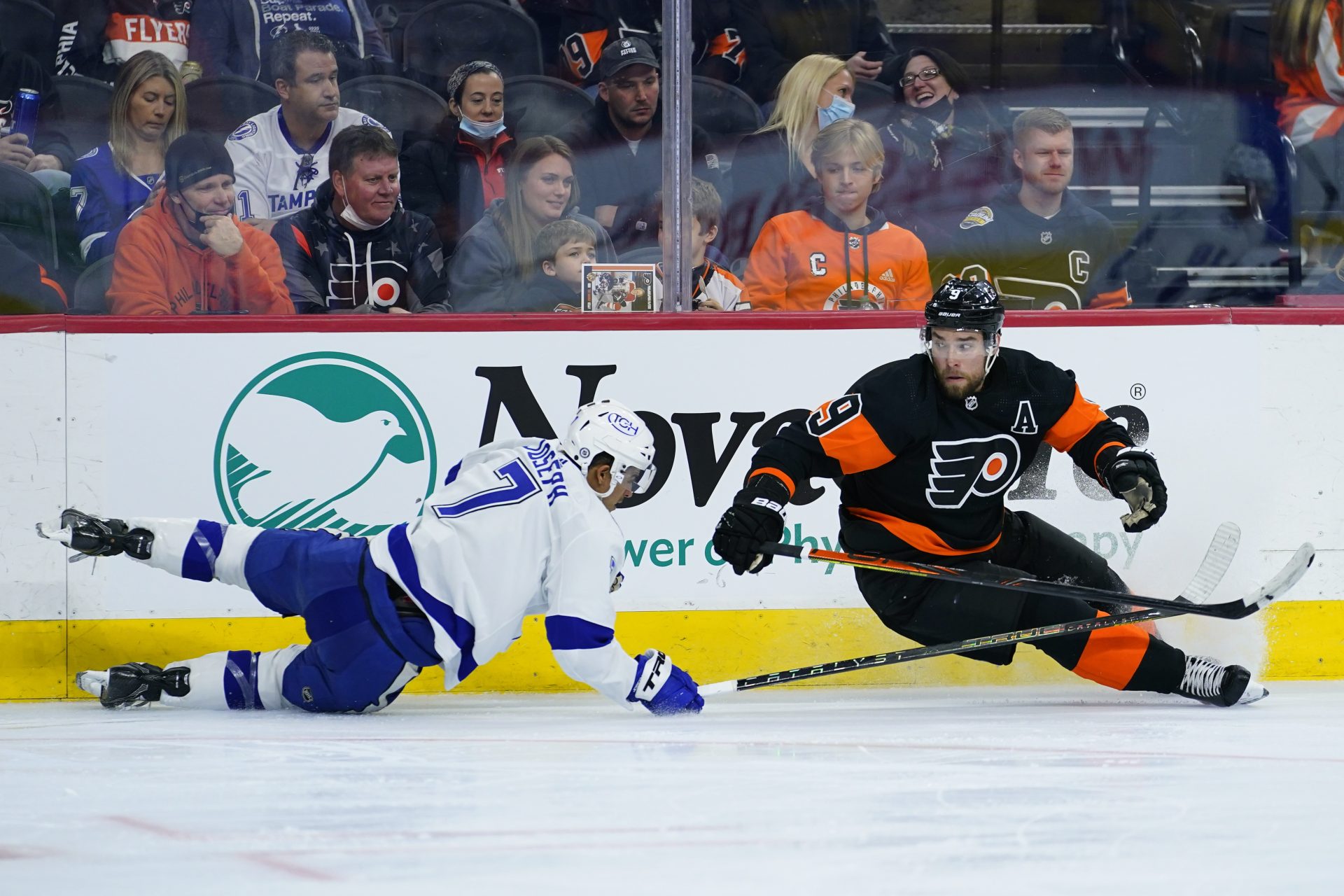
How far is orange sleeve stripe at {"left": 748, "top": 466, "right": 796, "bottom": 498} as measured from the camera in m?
3.20

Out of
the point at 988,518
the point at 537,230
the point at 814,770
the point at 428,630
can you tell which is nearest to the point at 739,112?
the point at 537,230

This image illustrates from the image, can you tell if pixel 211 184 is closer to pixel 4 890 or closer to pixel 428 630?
pixel 428 630

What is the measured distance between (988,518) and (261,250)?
1976 mm

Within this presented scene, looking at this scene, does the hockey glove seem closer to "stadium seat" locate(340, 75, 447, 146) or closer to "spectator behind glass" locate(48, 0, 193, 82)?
"stadium seat" locate(340, 75, 447, 146)

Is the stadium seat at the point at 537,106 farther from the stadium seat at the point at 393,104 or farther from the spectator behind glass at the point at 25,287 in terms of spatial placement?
the spectator behind glass at the point at 25,287

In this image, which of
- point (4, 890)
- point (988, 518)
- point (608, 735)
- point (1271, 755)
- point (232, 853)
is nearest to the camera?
point (4, 890)

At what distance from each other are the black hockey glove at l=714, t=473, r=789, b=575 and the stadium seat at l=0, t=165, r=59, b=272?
6.28ft

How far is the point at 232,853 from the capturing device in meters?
1.60

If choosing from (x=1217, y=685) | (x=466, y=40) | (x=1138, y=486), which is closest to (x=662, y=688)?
(x=1138, y=486)

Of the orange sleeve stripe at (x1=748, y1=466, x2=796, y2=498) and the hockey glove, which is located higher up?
the orange sleeve stripe at (x1=748, y1=466, x2=796, y2=498)

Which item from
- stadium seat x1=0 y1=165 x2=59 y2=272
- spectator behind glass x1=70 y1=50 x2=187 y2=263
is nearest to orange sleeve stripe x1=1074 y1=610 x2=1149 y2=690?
spectator behind glass x1=70 y1=50 x2=187 y2=263

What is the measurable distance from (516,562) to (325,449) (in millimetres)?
941

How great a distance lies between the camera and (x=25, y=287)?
11.9 feet

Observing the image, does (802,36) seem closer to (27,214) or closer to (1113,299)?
(1113,299)
